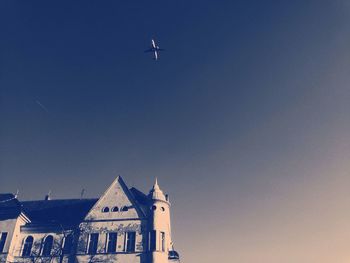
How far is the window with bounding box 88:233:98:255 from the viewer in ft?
121

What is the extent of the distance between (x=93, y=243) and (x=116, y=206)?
5.14 metres

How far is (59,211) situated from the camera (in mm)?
42562

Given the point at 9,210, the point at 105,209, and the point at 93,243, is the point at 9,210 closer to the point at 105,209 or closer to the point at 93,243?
the point at 93,243

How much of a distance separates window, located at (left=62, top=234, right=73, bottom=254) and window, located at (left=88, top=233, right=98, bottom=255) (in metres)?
2.58

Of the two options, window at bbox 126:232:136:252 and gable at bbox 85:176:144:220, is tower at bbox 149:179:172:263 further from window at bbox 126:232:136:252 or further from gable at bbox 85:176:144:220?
window at bbox 126:232:136:252

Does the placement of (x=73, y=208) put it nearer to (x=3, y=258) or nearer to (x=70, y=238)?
(x=70, y=238)

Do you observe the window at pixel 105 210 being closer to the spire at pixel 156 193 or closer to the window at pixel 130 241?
the window at pixel 130 241

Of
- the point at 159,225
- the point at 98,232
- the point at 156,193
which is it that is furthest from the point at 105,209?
the point at 159,225

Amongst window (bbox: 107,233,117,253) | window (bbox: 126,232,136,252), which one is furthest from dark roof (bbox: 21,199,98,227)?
window (bbox: 126,232,136,252)

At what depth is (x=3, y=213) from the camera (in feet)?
130

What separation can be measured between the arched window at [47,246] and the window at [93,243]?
5.32 metres

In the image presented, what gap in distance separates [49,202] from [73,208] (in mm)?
4982

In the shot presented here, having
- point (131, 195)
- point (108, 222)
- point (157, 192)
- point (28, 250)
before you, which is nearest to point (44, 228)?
point (28, 250)

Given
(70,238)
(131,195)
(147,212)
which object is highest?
(131,195)
